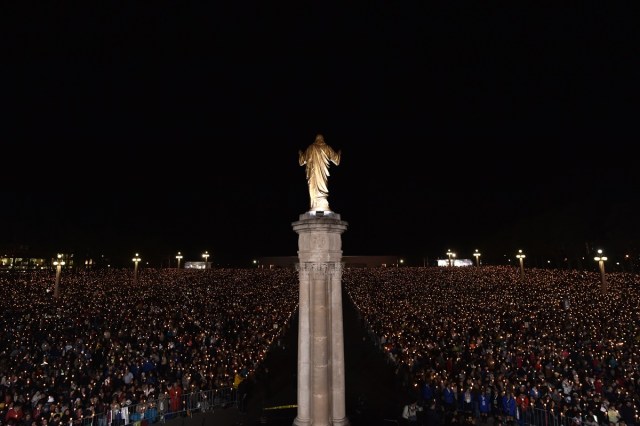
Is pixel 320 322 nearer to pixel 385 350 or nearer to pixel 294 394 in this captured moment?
pixel 294 394

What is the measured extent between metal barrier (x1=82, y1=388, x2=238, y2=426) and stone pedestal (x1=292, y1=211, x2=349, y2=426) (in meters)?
6.13

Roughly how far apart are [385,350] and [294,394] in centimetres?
646

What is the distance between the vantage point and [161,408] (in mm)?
14758

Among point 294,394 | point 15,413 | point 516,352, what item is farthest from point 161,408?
point 516,352

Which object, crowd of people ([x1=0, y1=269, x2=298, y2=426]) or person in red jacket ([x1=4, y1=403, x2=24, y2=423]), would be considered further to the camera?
crowd of people ([x1=0, y1=269, x2=298, y2=426])

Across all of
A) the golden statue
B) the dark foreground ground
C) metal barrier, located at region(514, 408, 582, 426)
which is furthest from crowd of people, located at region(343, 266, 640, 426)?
the golden statue

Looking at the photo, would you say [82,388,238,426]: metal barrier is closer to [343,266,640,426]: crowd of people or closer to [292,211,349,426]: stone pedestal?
[292,211,349,426]: stone pedestal

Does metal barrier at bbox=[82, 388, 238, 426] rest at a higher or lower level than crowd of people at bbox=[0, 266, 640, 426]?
lower

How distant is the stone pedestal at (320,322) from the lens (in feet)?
35.8

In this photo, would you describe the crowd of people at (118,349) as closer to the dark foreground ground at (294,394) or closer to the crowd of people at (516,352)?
the dark foreground ground at (294,394)

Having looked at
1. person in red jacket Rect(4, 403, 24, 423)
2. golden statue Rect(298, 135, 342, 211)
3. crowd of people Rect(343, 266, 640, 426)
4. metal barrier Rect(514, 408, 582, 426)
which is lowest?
metal barrier Rect(514, 408, 582, 426)

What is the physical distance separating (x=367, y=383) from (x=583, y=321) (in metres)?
13.3

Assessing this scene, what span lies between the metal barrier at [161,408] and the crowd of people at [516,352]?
24.8 feet

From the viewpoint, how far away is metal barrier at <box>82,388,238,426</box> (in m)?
14.0
